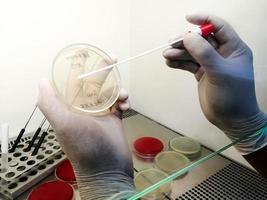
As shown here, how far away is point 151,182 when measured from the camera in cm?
56

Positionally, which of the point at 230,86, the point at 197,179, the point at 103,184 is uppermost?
the point at 230,86

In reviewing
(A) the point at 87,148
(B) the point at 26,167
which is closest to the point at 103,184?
(A) the point at 87,148

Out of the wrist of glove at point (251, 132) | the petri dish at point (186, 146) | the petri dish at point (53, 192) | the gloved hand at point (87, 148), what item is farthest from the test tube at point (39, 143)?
the wrist of glove at point (251, 132)

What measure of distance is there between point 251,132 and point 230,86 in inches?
6.0

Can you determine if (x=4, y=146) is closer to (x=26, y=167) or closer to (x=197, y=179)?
(x=26, y=167)

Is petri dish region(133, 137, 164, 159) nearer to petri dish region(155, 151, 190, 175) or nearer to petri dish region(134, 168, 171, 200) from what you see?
petri dish region(155, 151, 190, 175)

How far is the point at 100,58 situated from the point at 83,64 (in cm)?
5

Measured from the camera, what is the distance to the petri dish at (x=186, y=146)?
781mm

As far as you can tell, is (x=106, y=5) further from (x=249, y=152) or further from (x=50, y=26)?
(x=249, y=152)

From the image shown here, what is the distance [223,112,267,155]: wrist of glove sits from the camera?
2.42 ft

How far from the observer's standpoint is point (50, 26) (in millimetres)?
894

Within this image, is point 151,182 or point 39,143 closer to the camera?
point 151,182

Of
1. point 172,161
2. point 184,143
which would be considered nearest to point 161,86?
point 184,143

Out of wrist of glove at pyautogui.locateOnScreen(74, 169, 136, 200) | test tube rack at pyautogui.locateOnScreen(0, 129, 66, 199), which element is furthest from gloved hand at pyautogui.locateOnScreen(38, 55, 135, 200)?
test tube rack at pyautogui.locateOnScreen(0, 129, 66, 199)
